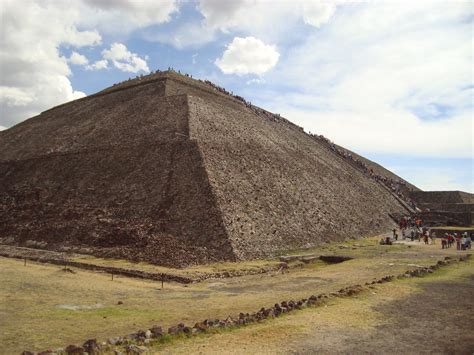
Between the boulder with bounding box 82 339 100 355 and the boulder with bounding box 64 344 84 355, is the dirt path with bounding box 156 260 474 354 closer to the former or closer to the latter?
the boulder with bounding box 82 339 100 355

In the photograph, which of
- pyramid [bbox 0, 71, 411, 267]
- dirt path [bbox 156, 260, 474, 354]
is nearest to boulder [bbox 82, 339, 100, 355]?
dirt path [bbox 156, 260, 474, 354]

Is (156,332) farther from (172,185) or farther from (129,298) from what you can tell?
(172,185)

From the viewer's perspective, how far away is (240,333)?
36.0 ft

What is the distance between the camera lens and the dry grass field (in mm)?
10964

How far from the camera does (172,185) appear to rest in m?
28.9

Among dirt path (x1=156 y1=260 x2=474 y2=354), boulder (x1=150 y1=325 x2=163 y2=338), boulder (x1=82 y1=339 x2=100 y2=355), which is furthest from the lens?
boulder (x1=150 y1=325 x2=163 y2=338)

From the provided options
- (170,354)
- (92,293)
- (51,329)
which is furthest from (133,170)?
(170,354)

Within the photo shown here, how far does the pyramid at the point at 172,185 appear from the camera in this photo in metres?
25.4

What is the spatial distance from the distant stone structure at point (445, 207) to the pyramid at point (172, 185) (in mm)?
4534

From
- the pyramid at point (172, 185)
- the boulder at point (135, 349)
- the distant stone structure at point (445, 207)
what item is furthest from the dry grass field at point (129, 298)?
the distant stone structure at point (445, 207)

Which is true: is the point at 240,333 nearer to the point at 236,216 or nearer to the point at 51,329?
the point at 51,329

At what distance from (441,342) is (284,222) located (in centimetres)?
1911

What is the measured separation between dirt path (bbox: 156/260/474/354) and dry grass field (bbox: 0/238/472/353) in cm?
13

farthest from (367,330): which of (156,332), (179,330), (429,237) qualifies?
(429,237)
